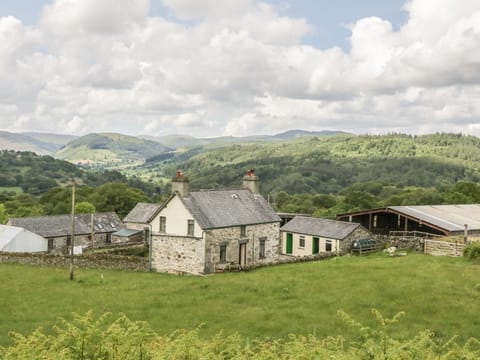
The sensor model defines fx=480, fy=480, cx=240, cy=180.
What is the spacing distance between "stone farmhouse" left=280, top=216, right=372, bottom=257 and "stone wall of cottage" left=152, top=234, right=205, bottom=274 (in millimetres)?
13023

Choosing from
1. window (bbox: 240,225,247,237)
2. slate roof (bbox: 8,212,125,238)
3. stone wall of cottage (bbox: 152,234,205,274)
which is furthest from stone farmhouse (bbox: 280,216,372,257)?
slate roof (bbox: 8,212,125,238)

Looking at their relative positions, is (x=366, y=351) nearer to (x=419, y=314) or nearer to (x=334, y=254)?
(x=419, y=314)

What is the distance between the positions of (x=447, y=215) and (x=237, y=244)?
2371 centimetres

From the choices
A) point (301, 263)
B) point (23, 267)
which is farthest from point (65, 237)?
point (301, 263)

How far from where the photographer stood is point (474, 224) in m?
49.0

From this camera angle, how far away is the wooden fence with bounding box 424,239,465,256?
39.9 meters

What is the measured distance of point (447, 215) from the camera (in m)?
51.7

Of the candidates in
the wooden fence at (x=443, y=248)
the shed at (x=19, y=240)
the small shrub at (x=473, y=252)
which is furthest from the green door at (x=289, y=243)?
the shed at (x=19, y=240)

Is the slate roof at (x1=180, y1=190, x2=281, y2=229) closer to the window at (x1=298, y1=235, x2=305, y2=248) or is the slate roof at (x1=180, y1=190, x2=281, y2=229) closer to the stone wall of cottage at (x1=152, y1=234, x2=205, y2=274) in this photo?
the stone wall of cottage at (x1=152, y1=234, x2=205, y2=274)

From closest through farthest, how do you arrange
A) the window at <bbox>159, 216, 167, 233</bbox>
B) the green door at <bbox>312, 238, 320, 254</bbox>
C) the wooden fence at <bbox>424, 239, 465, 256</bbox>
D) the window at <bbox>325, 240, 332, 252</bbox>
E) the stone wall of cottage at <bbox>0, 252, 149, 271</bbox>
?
the wooden fence at <bbox>424, 239, 465, 256</bbox> < the window at <bbox>159, 216, 167, 233</bbox> < the stone wall of cottage at <bbox>0, 252, 149, 271</bbox> < the window at <bbox>325, 240, 332, 252</bbox> < the green door at <bbox>312, 238, 320, 254</bbox>

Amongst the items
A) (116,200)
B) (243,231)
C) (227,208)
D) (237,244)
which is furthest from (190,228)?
(116,200)

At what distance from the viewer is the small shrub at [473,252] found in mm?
36197

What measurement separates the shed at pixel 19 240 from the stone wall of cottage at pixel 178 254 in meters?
25.4

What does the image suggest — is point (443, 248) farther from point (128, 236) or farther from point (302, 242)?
point (128, 236)
